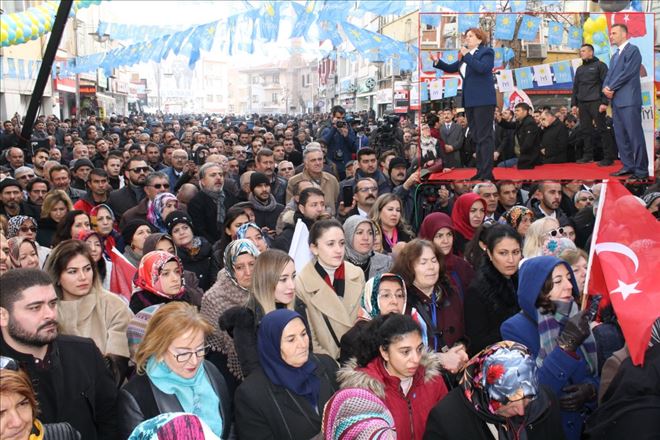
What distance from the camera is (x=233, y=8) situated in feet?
49.7

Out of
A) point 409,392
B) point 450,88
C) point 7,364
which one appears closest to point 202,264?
point 409,392

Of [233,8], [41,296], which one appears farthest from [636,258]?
[233,8]

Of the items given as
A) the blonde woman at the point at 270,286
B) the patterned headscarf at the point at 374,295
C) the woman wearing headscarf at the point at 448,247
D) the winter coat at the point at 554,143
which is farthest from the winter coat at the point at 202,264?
the winter coat at the point at 554,143

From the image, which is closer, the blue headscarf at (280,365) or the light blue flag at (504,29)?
the blue headscarf at (280,365)

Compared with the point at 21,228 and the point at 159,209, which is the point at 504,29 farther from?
the point at 21,228

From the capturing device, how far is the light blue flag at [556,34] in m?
11.9

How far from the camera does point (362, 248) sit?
17.1 feet

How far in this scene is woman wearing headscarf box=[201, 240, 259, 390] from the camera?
388 centimetres

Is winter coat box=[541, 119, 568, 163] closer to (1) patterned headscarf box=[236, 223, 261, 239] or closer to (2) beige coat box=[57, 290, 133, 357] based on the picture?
(1) patterned headscarf box=[236, 223, 261, 239]

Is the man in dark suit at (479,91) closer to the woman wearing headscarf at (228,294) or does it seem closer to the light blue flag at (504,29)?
the light blue flag at (504,29)

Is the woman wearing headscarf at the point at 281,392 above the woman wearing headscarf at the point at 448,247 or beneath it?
beneath

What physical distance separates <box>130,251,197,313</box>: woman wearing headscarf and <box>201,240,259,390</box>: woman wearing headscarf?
217 millimetres

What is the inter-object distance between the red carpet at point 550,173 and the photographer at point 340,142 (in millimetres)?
2753

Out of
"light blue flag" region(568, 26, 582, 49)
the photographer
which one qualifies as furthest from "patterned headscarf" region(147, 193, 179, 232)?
"light blue flag" region(568, 26, 582, 49)
